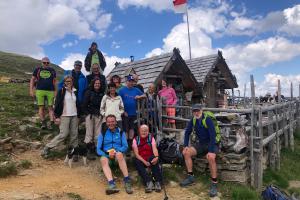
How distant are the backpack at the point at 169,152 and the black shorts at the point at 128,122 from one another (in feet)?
3.23

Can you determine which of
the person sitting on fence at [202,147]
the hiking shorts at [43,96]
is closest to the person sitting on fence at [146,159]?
the person sitting on fence at [202,147]

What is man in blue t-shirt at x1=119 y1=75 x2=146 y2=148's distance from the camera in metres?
8.98

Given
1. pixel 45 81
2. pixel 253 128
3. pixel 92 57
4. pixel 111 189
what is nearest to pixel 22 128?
pixel 45 81

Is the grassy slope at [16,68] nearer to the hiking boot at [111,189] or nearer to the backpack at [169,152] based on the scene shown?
the backpack at [169,152]

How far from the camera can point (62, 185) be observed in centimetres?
744

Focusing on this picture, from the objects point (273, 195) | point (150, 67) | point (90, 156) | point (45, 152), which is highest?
point (150, 67)

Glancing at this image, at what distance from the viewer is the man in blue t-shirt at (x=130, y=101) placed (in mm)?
8977

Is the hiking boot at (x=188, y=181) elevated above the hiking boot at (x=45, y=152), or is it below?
below

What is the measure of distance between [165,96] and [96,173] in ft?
12.3

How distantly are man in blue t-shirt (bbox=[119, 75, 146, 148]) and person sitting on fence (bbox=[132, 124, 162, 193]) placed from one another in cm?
115

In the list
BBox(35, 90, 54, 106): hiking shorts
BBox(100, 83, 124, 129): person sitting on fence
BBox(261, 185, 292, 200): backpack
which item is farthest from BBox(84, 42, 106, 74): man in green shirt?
BBox(261, 185, 292, 200): backpack

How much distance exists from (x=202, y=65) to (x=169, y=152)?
11.5 m

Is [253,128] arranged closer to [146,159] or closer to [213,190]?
[213,190]

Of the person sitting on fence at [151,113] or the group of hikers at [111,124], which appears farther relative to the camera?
the person sitting on fence at [151,113]
